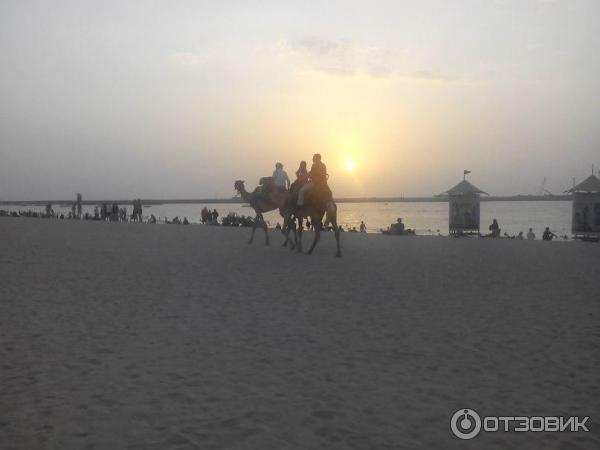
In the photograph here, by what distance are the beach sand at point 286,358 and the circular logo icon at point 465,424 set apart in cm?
7

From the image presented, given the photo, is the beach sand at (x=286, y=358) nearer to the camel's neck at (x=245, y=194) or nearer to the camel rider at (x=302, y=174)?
the camel rider at (x=302, y=174)

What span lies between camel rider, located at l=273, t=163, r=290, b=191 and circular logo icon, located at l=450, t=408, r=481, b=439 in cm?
1334

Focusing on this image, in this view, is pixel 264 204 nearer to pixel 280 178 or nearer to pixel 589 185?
pixel 280 178

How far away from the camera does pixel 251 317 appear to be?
7.08m

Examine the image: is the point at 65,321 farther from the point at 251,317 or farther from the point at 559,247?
the point at 559,247

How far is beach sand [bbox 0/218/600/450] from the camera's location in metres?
3.66

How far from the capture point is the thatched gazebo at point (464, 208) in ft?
92.6

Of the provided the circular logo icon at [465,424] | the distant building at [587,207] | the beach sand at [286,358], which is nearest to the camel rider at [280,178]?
the beach sand at [286,358]

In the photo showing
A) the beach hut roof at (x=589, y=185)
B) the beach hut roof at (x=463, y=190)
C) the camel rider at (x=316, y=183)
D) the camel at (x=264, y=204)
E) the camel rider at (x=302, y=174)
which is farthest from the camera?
the beach hut roof at (x=463, y=190)

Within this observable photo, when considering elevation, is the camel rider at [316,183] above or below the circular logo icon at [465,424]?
above

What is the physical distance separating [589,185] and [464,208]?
6.01m

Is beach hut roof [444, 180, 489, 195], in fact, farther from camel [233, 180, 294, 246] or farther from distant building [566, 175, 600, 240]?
camel [233, 180, 294, 246]

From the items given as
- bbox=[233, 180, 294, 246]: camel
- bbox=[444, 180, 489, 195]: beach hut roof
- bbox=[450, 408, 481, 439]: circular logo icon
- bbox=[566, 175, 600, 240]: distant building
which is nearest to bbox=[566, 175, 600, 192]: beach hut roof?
bbox=[566, 175, 600, 240]: distant building

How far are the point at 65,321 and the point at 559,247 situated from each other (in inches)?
681
